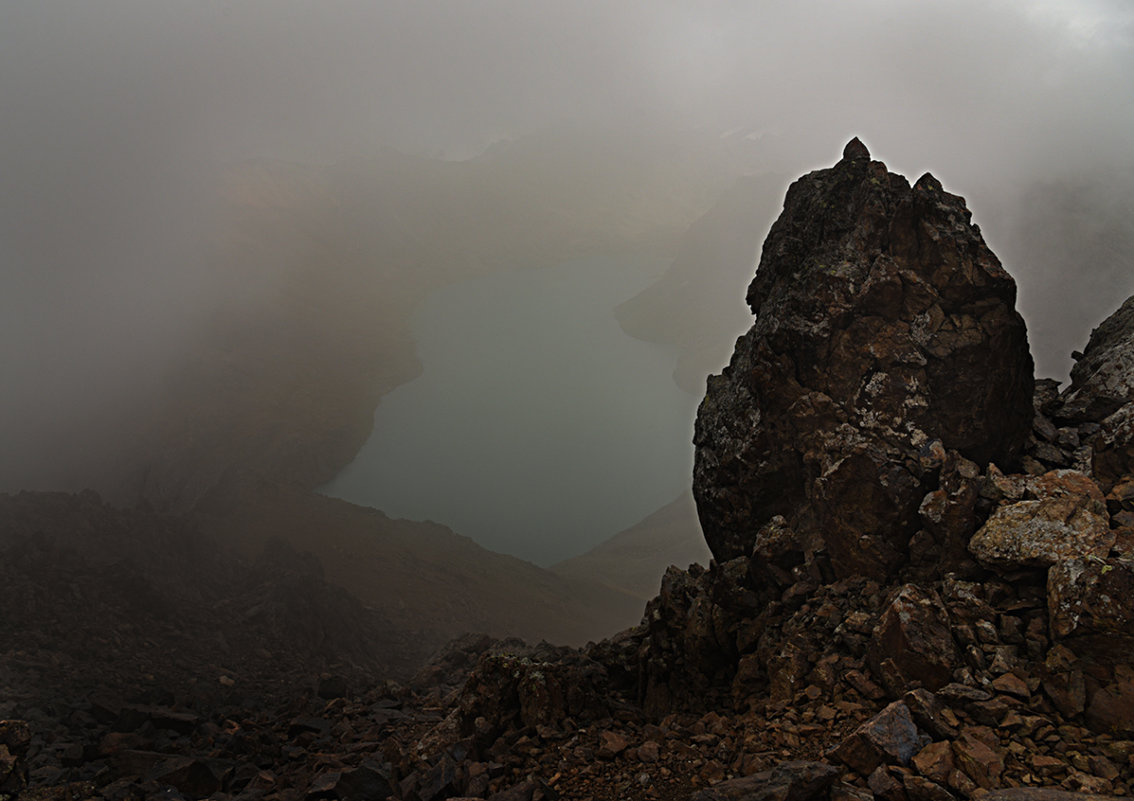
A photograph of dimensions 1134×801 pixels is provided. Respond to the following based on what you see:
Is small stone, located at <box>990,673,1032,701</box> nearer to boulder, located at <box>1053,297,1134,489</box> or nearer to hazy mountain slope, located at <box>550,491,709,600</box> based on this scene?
boulder, located at <box>1053,297,1134,489</box>

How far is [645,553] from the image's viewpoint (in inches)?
3745

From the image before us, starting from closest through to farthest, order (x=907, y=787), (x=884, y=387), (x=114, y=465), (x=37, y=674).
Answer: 1. (x=907, y=787)
2. (x=884, y=387)
3. (x=37, y=674)
4. (x=114, y=465)

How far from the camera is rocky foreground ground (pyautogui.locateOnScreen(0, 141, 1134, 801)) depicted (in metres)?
9.05

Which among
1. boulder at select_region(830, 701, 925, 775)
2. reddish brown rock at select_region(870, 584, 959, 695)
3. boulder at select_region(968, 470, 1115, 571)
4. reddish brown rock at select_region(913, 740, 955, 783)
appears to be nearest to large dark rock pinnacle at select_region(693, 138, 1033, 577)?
boulder at select_region(968, 470, 1115, 571)

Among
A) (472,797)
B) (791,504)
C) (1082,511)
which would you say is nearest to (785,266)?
(791,504)

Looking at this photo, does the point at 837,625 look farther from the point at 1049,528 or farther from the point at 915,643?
the point at 1049,528

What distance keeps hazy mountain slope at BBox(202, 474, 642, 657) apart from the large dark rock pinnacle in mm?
36233

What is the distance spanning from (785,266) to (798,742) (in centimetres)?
1318

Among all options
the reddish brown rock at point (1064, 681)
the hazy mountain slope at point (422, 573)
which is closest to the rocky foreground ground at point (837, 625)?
the reddish brown rock at point (1064, 681)

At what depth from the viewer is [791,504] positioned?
1681 cm

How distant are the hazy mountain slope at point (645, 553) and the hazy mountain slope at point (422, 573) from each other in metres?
10.7

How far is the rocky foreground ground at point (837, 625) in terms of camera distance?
9055mm

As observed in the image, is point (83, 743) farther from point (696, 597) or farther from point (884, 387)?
point (884, 387)

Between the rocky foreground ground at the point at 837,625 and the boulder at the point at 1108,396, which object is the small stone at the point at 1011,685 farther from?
the boulder at the point at 1108,396
